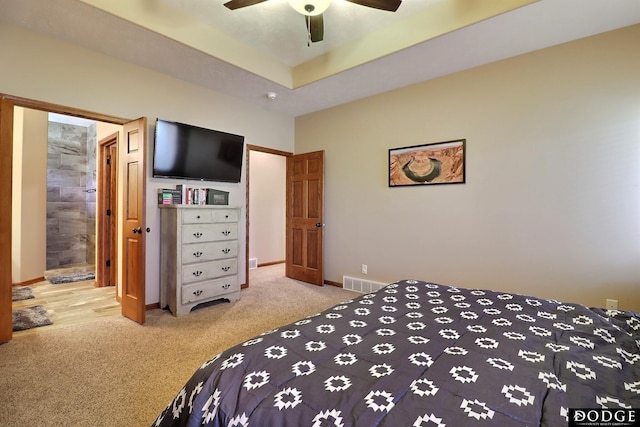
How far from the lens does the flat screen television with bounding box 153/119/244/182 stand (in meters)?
3.42

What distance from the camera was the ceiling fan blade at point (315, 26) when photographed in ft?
8.01

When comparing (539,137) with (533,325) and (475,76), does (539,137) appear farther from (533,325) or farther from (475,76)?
(533,325)

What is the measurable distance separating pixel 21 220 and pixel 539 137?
6.83 meters

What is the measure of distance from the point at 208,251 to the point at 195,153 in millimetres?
1222

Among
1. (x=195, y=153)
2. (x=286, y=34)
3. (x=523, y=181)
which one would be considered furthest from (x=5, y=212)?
(x=523, y=181)

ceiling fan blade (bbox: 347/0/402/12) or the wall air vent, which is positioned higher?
ceiling fan blade (bbox: 347/0/402/12)

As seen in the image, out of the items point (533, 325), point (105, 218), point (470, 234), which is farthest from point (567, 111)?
point (105, 218)

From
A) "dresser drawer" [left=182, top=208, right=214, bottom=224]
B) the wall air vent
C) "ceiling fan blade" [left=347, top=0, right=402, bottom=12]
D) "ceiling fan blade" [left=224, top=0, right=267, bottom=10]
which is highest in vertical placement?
"ceiling fan blade" [left=224, top=0, right=267, bottom=10]

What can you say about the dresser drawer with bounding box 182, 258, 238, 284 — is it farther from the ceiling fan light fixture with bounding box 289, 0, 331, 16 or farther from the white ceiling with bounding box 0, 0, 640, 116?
the ceiling fan light fixture with bounding box 289, 0, 331, 16

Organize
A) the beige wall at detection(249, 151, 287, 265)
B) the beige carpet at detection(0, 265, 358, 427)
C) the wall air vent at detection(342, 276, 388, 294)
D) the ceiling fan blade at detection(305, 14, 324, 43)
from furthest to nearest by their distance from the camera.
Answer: the beige wall at detection(249, 151, 287, 265)
the wall air vent at detection(342, 276, 388, 294)
the ceiling fan blade at detection(305, 14, 324, 43)
the beige carpet at detection(0, 265, 358, 427)

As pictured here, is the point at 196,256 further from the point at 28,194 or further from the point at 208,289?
the point at 28,194

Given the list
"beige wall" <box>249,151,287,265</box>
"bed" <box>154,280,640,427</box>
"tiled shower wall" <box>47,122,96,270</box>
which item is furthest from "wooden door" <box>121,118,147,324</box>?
"tiled shower wall" <box>47,122,96,270</box>

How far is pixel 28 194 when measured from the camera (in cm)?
453

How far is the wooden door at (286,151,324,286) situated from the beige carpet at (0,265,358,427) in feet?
3.73
